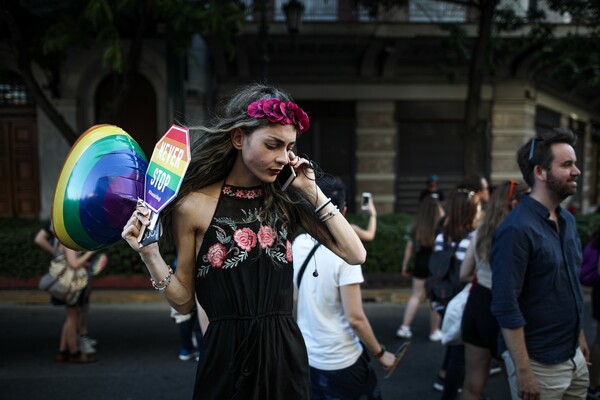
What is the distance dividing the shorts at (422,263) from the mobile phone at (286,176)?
4.18 m

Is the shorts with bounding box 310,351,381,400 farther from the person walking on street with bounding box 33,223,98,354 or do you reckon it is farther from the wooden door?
the wooden door

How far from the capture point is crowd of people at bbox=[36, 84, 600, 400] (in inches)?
70.9

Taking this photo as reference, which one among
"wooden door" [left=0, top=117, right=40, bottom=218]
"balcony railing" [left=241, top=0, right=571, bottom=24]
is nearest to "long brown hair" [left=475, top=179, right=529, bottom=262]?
"balcony railing" [left=241, top=0, right=571, bottom=24]

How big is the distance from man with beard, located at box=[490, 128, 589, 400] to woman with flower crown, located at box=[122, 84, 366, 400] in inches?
46.2

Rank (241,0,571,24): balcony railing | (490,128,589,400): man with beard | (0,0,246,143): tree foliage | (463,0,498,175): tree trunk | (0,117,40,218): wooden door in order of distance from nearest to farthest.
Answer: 1. (490,128,589,400): man with beard
2. (0,0,246,143): tree foliage
3. (463,0,498,175): tree trunk
4. (241,0,571,24): balcony railing
5. (0,117,40,218): wooden door

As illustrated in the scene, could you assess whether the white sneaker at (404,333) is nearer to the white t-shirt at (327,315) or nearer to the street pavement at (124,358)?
the street pavement at (124,358)

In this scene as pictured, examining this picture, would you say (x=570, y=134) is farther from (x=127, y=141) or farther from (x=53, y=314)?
(x=53, y=314)

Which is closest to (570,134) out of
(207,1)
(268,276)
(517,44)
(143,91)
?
(268,276)

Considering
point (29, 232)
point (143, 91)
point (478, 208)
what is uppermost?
point (143, 91)

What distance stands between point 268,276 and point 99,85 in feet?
38.3

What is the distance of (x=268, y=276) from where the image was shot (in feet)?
6.10

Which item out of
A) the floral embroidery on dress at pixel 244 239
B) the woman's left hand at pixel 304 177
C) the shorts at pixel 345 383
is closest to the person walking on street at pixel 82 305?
the shorts at pixel 345 383

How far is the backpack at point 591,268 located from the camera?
4094 millimetres

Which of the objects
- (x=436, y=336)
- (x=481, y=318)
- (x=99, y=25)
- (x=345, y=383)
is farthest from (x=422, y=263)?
(x=99, y=25)
